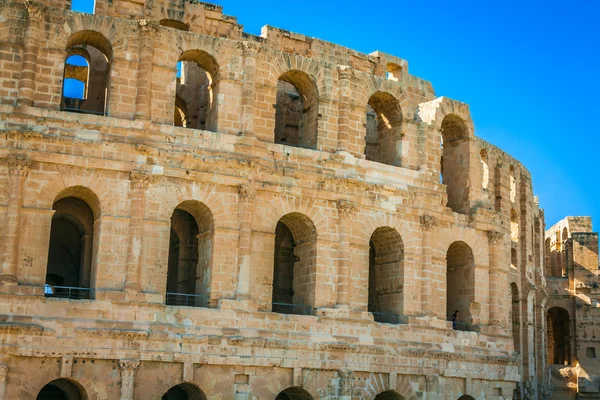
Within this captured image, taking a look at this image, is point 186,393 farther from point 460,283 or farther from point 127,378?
point 460,283

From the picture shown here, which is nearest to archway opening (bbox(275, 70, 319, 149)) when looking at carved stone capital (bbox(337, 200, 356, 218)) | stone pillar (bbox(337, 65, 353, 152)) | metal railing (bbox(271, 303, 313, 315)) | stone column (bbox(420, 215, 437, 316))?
stone pillar (bbox(337, 65, 353, 152))

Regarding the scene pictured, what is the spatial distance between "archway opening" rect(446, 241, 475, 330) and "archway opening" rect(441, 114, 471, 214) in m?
1.43

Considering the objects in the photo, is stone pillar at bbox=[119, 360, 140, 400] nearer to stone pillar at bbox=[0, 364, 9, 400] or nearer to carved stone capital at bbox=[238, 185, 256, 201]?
stone pillar at bbox=[0, 364, 9, 400]

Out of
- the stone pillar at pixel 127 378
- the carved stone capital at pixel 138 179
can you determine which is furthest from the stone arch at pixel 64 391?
the carved stone capital at pixel 138 179

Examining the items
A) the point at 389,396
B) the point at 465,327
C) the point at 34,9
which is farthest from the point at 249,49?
the point at 465,327

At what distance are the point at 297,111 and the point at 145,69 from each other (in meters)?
7.41

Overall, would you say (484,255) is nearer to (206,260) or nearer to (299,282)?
(299,282)

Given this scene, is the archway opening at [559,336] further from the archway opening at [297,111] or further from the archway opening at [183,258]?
the archway opening at [183,258]

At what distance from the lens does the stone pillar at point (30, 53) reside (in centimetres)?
2416

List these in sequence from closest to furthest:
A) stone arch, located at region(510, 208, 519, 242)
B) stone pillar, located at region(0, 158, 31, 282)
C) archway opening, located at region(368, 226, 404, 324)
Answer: stone pillar, located at region(0, 158, 31, 282) → archway opening, located at region(368, 226, 404, 324) → stone arch, located at region(510, 208, 519, 242)

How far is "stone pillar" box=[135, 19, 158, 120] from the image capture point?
2527cm

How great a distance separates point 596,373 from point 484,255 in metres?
15.5

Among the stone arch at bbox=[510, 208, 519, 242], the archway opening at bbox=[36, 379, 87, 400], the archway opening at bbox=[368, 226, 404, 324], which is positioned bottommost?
the archway opening at bbox=[36, 379, 87, 400]

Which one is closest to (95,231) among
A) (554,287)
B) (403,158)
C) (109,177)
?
(109,177)
